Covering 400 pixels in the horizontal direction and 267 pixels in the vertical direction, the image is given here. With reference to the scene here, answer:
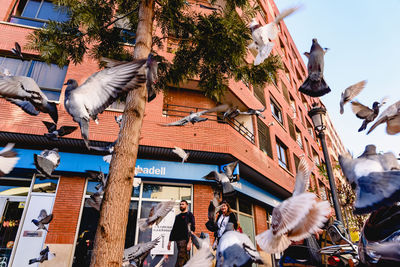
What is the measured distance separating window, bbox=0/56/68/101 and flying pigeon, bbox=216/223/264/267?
29.4 ft

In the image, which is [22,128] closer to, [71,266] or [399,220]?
[71,266]

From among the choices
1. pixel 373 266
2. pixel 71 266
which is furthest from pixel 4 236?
pixel 373 266

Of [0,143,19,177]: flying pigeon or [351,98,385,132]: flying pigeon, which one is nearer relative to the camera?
[0,143,19,177]: flying pigeon

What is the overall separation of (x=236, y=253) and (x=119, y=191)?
59.8 inches

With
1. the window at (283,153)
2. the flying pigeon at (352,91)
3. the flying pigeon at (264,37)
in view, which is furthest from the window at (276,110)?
the flying pigeon at (352,91)

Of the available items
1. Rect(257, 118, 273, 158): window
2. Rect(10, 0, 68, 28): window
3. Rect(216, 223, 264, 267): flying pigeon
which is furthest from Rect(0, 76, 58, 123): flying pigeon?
Rect(257, 118, 273, 158): window

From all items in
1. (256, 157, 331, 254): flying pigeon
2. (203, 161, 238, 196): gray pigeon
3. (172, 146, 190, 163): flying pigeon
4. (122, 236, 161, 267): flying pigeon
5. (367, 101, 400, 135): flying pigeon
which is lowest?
(122, 236, 161, 267): flying pigeon

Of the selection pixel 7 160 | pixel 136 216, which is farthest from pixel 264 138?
pixel 7 160

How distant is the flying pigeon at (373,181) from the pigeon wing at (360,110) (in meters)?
1.44

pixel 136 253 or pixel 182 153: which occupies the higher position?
pixel 182 153

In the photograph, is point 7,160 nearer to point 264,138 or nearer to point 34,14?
point 34,14

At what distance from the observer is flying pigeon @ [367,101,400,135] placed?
1795 mm

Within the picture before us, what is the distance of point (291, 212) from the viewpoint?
137 centimetres

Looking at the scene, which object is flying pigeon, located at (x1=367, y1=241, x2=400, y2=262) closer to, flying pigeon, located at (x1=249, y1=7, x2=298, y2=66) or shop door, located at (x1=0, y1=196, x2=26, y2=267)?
flying pigeon, located at (x1=249, y1=7, x2=298, y2=66)
